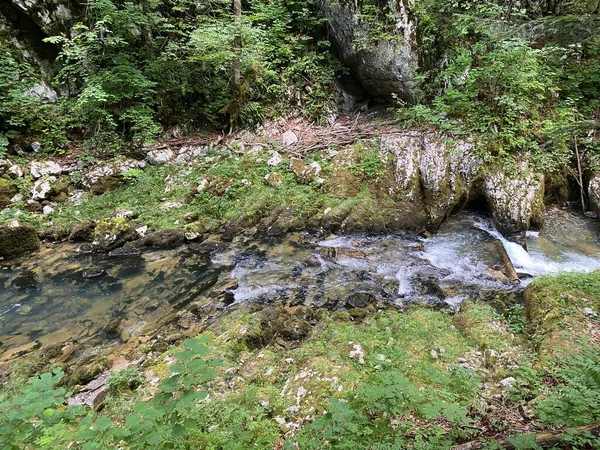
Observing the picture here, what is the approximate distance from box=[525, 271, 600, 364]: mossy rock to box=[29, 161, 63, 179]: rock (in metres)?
12.4

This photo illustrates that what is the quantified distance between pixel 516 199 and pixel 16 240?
41.6 feet

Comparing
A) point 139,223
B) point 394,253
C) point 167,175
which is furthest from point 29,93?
point 394,253

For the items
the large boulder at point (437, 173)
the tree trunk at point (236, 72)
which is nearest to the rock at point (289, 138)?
the tree trunk at point (236, 72)

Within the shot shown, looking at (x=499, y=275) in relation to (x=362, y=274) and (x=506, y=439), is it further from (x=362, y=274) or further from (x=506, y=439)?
(x=506, y=439)

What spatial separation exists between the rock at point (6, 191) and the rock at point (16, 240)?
1.34 meters

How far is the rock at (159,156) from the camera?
1134cm

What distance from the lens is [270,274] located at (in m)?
7.82

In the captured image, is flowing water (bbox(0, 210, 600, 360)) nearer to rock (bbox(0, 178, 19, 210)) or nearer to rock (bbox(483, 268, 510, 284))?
rock (bbox(483, 268, 510, 284))

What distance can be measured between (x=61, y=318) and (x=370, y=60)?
1170cm

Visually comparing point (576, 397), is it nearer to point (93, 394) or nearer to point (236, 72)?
point (93, 394)

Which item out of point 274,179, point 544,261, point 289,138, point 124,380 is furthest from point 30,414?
point 289,138

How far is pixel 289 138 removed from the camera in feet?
39.1

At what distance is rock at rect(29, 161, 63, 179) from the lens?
10.3 metres

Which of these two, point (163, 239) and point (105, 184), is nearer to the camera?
point (163, 239)
